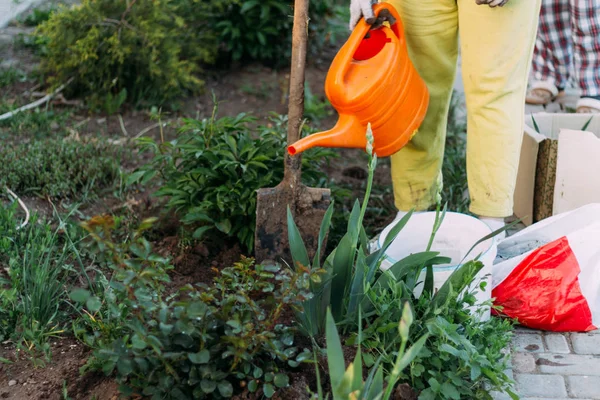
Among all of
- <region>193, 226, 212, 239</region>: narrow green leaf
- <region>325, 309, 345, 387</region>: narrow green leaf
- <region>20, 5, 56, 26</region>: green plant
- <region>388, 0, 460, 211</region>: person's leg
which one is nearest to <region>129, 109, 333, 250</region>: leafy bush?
<region>193, 226, 212, 239</region>: narrow green leaf

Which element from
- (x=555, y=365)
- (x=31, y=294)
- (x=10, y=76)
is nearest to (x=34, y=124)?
(x=10, y=76)

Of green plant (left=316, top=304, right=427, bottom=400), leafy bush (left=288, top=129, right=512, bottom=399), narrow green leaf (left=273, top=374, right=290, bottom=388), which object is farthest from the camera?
leafy bush (left=288, top=129, right=512, bottom=399)

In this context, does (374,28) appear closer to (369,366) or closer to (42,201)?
(369,366)

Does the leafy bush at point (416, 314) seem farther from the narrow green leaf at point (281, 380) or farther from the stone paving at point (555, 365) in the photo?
the narrow green leaf at point (281, 380)

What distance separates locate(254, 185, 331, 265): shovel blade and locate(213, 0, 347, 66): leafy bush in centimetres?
212

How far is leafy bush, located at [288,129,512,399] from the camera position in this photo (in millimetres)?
2174

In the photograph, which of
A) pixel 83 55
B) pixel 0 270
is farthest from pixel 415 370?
pixel 83 55

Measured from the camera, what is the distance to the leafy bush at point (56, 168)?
3.44 m

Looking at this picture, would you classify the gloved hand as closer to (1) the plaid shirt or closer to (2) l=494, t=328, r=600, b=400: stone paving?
(2) l=494, t=328, r=600, b=400: stone paving

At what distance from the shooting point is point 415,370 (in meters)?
2.16

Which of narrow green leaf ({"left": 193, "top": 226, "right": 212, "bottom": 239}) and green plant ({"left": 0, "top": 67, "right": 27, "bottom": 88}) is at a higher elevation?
green plant ({"left": 0, "top": 67, "right": 27, "bottom": 88})

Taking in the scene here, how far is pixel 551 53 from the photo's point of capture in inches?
174

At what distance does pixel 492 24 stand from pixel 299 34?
645 millimetres

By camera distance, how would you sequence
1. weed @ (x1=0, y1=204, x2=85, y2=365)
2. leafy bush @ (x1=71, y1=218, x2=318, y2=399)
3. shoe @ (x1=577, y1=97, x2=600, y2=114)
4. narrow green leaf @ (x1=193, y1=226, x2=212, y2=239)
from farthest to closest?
1. shoe @ (x1=577, y1=97, x2=600, y2=114)
2. narrow green leaf @ (x1=193, y1=226, x2=212, y2=239)
3. weed @ (x1=0, y1=204, x2=85, y2=365)
4. leafy bush @ (x1=71, y1=218, x2=318, y2=399)
